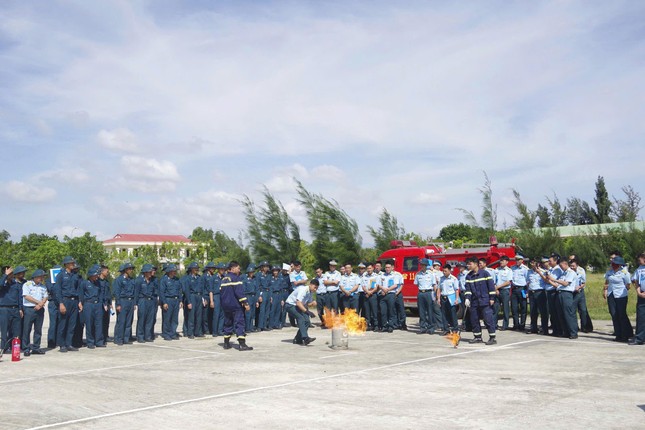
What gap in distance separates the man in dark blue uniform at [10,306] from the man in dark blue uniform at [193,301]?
457 cm

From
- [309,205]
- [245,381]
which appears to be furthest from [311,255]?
[245,381]

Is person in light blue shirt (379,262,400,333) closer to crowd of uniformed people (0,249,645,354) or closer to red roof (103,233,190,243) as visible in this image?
crowd of uniformed people (0,249,645,354)

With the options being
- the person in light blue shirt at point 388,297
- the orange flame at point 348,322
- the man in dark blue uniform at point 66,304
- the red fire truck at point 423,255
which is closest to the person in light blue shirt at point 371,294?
the person in light blue shirt at point 388,297

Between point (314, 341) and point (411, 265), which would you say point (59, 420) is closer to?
point (314, 341)

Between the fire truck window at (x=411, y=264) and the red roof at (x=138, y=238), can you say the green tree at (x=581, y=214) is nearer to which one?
the fire truck window at (x=411, y=264)

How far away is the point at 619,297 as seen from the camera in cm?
1485

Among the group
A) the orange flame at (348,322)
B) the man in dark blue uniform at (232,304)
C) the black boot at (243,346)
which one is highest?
A: the man in dark blue uniform at (232,304)

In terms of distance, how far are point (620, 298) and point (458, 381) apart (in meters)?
6.98

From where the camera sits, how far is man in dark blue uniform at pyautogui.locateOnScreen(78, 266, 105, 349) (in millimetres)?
15080

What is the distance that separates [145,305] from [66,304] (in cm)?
222

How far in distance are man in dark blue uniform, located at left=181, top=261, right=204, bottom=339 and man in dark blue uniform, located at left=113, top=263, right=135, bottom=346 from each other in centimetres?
169

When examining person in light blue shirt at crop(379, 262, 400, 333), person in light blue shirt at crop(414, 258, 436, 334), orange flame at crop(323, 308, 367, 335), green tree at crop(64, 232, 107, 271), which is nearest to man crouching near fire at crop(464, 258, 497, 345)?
person in light blue shirt at crop(414, 258, 436, 334)

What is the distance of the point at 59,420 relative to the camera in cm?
765

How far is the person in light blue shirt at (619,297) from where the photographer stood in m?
14.7
